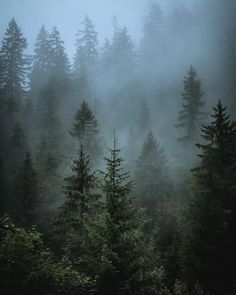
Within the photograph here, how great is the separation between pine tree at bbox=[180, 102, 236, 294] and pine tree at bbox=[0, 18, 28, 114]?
164ft

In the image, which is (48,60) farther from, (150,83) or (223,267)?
(223,267)

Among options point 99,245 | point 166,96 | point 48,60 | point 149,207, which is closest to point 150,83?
point 166,96

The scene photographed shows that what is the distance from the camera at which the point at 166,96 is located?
3014 inches

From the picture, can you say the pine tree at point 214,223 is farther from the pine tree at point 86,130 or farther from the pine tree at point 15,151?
the pine tree at point 15,151

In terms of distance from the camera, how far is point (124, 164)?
52.8 metres

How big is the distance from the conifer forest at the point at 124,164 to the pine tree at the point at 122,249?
0.05m

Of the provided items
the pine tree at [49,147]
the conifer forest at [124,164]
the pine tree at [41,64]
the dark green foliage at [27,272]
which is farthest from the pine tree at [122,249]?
the pine tree at [41,64]

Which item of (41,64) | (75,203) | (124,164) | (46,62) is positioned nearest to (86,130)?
(124,164)

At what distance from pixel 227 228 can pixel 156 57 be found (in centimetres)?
6993

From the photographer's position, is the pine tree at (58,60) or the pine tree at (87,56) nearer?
the pine tree at (58,60)

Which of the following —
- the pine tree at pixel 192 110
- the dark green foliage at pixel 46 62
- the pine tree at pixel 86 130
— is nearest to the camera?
the pine tree at pixel 86 130

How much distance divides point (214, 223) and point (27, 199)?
18.2 m

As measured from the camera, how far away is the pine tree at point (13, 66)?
7244cm

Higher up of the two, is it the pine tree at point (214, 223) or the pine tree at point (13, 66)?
the pine tree at point (13, 66)
